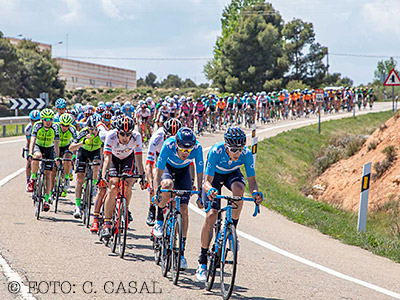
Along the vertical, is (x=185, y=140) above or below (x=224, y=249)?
above

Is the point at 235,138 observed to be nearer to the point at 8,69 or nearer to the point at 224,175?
the point at 224,175

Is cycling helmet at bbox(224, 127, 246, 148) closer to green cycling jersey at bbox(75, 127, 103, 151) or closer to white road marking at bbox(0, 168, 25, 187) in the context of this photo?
green cycling jersey at bbox(75, 127, 103, 151)

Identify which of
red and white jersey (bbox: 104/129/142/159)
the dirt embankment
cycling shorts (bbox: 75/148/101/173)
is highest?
red and white jersey (bbox: 104/129/142/159)

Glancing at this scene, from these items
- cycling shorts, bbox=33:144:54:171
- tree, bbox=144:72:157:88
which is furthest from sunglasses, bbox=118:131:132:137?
tree, bbox=144:72:157:88

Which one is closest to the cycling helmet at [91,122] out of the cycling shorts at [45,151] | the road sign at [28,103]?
the cycling shorts at [45,151]

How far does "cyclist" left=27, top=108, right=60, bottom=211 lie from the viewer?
39.6 ft

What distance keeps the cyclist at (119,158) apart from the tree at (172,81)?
4695 inches

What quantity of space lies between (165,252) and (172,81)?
411 feet

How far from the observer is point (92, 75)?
333ft

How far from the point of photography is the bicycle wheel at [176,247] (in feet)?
24.0

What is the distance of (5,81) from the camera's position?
61750mm

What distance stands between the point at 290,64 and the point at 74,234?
70.5 m

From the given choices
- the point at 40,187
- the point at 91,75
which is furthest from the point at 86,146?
the point at 91,75

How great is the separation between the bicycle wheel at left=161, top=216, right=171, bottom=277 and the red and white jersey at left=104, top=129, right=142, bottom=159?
187 cm
